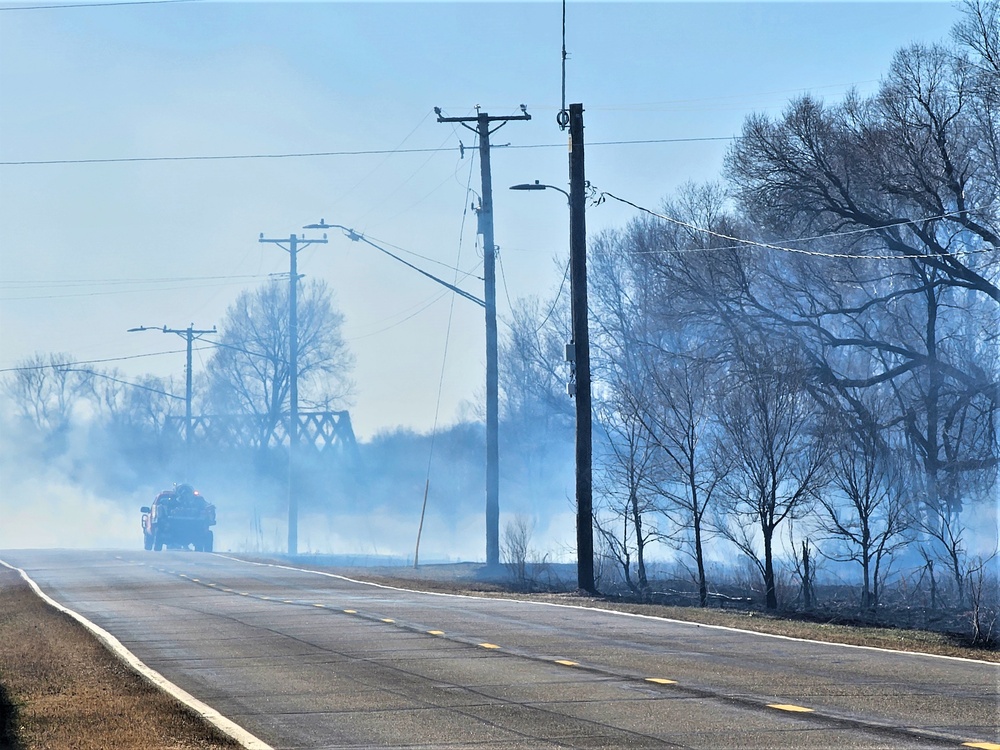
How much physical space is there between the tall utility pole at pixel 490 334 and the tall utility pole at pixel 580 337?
9.39 metres

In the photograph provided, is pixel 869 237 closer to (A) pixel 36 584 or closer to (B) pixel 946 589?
(B) pixel 946 589

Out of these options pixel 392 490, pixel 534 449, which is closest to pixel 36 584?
pixel 534 449

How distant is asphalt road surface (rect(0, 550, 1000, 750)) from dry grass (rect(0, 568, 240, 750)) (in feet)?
1.45

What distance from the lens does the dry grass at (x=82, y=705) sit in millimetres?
9672

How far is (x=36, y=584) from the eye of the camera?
30.2 metres

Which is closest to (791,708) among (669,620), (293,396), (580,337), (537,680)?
(537,680)

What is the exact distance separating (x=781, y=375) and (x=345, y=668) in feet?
70.9

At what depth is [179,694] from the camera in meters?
11.9

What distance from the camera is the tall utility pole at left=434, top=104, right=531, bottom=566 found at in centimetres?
3778

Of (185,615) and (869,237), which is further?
(869,237)

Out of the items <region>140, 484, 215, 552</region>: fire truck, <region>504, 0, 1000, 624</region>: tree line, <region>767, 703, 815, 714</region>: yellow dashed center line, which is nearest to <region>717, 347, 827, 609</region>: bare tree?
<region>504, 0, 1000, 624</region>: tree line

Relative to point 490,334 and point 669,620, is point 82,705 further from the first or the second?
point 490,334

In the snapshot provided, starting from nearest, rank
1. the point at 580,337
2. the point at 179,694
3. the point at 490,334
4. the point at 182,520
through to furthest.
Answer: the point at 179,694
the point at 580,337
the point at 490,334
the point at 182,520

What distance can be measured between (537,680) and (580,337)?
1580cm
